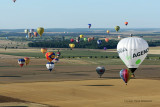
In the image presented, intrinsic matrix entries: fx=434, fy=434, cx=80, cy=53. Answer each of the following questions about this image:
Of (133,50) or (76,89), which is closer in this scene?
(76,89)

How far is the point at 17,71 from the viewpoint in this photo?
8600cm

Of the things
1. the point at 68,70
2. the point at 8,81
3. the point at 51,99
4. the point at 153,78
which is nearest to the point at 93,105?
the point at 51,99

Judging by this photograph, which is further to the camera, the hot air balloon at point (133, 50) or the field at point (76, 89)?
the hot air balloon at point (133, 50)

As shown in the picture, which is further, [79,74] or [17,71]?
[17,71]

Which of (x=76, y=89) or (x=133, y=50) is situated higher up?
(x=133, y=50)

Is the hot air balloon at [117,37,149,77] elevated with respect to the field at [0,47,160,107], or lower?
elevated

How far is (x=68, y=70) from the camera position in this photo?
88.1m

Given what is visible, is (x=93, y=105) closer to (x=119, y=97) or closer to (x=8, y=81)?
(x=119, y=97)

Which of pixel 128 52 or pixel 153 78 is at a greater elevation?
pixel 128 52

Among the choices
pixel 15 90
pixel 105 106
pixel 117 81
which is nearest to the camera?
pixel 105 106

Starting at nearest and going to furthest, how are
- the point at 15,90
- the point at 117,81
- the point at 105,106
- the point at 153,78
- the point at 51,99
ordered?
the point at 105,106
the point at 51,99
the point at 15,90
the point at 117,81
the point at 153,78

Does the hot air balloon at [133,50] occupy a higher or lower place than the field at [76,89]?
higher

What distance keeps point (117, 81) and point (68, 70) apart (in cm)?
2037

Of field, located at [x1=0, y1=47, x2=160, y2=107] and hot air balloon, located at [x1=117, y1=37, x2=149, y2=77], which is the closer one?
field, located at [x1=0, y1=47, x2=160, y2=107]
